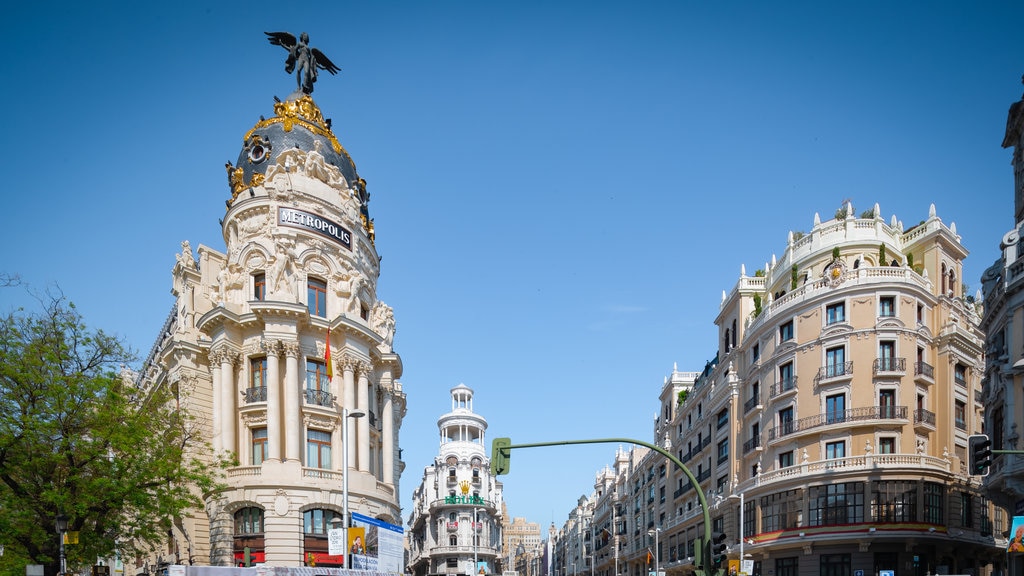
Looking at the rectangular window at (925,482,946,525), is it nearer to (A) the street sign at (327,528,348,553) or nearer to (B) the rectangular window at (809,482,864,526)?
(B) the rectangular window at (809,482,864,526)

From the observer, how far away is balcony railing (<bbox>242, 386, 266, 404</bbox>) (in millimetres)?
43022

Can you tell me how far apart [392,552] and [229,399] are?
12.6 m

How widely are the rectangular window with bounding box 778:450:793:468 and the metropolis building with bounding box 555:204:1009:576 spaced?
0.10m

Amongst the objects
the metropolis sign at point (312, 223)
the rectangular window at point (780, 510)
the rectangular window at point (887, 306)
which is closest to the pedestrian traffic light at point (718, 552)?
the rectangular window at point (780, 510)

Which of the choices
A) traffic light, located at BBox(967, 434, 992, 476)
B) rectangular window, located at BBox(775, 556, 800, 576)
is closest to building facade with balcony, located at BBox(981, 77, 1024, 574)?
traffic light, located at BBox(967, 434, 992, 476)

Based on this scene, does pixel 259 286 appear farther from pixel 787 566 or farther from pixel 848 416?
pixel 787 566

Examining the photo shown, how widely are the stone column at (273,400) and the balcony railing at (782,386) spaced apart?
3006cm

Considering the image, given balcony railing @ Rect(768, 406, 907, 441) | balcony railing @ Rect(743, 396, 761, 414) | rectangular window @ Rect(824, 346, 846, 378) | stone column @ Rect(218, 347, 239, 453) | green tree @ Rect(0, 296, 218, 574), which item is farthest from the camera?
balcony railing @ Rect(743, 396, 761, 414)

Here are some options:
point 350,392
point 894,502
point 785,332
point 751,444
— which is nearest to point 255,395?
point 350,392

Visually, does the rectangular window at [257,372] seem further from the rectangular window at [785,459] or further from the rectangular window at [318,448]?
the rectangular window at [785,459]

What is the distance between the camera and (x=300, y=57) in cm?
5319

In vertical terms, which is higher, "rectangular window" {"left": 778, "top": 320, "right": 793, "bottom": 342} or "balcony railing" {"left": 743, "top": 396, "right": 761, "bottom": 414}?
"rectangular window" {"left": 778, "top": 320, "right": 793, "bottom": 342}

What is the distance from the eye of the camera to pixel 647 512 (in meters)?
82.8

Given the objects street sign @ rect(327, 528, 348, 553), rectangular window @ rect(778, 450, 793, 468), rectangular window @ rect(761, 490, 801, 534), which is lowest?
rectangular window @ rect(761, 490, 801, 534)
